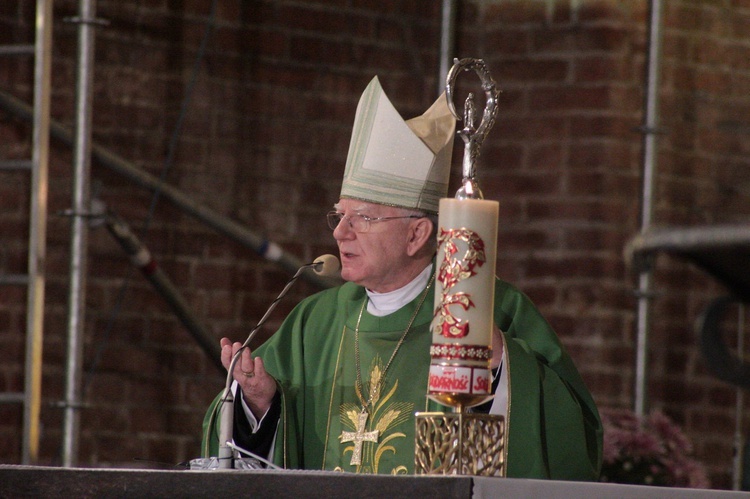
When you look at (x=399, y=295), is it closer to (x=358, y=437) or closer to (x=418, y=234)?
Answer: (x=418, y=234)

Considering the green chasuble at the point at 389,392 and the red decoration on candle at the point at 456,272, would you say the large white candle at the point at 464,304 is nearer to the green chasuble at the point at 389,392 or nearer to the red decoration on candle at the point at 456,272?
the red decoration on candle at the point at 456,272

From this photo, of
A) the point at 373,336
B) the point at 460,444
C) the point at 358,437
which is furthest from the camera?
the point at 373,336

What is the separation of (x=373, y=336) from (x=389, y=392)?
19 cm

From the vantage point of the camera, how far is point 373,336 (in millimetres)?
3203

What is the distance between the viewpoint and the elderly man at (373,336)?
2899 mm

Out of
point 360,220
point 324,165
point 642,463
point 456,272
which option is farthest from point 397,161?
point 324,165

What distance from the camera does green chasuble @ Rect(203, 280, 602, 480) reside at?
2.59 metres

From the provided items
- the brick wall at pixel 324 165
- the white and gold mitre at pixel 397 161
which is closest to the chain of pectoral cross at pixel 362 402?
the white and gold mitre at pixel 397 161

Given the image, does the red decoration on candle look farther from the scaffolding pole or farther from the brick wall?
the brick wall

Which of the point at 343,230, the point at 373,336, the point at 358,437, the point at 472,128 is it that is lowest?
the point at 358,437

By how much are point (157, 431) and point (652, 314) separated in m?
1.84

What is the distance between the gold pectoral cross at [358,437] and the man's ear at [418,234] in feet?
1.33

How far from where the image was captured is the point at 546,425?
263 centimetres

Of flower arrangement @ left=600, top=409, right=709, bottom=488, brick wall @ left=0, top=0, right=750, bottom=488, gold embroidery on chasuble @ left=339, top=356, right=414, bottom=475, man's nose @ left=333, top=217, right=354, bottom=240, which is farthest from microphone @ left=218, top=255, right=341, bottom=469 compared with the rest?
brick wall @ left=0, top=0, right=750, bottom=488
